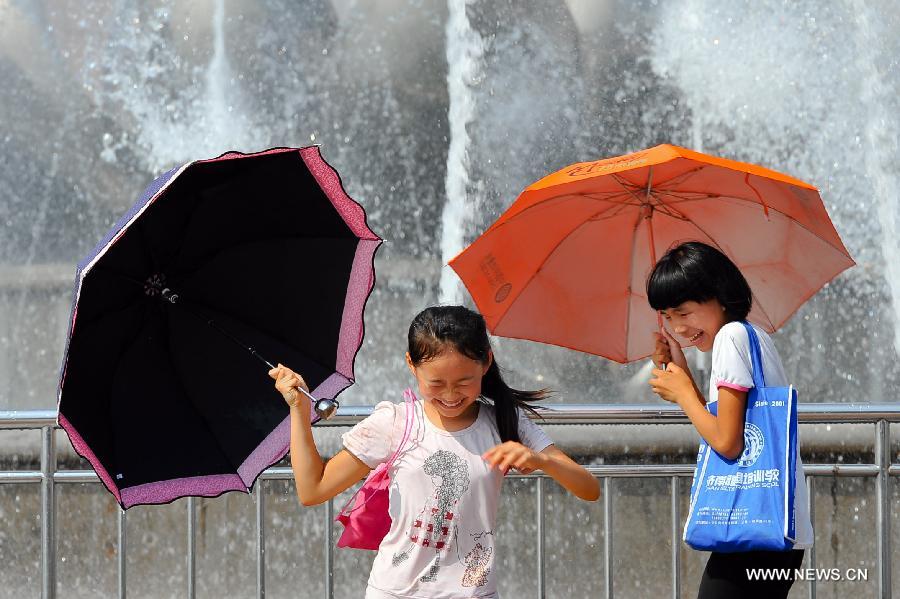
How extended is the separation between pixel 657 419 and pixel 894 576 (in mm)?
2164

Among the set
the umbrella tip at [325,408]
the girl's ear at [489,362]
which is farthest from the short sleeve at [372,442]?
the girl's ear at [489,362]

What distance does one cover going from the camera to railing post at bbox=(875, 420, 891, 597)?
12.3ft

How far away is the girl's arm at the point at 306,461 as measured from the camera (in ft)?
8.36

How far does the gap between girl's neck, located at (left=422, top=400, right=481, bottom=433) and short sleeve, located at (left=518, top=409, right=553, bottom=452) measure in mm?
108

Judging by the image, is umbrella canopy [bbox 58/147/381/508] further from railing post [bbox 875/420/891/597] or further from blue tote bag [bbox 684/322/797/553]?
railing post [bbox 875/420/891/597]

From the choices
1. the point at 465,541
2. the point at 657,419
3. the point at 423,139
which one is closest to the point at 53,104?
the point at 423,139

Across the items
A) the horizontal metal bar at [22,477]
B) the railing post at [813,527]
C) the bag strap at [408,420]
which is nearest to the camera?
the bag strap at [408,420]

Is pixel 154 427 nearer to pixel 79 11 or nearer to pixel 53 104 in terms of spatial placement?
pixel 53 104

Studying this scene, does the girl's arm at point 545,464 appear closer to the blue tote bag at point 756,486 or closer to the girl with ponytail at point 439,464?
the girl with ponytail at point 439,464

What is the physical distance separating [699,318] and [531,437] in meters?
0.47

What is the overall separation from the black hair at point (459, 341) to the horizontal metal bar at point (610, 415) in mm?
982

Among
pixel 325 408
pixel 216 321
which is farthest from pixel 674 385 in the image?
pixel 216 321

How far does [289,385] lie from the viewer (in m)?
2.54

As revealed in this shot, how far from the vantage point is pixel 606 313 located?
3.33 m
